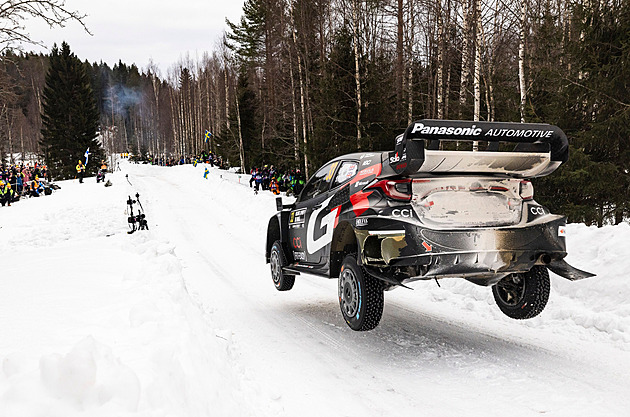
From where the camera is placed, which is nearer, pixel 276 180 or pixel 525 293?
pixel 525 293

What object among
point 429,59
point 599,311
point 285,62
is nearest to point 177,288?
point 599,311

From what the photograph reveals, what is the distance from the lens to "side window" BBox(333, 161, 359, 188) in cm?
545

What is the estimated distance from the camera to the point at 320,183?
21.3 feet

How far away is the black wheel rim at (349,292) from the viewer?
4739 mm

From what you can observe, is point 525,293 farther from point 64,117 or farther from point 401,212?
point 64,117

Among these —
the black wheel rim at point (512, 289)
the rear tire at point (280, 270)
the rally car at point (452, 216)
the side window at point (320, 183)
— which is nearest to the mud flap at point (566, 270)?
the rally car at point (452, 216)

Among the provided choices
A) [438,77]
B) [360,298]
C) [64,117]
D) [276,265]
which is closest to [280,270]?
[276,265]

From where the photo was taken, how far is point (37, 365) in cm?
241

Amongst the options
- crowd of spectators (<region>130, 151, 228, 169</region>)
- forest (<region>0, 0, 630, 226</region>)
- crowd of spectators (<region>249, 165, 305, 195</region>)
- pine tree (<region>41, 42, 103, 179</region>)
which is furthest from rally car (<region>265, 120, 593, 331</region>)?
pine tree (<region>41, 42, 103, 179</region>)

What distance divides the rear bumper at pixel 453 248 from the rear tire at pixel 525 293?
1.45 feet

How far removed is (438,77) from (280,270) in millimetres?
14122

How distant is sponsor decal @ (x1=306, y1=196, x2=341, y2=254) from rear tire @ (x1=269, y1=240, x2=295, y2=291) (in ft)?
2.92

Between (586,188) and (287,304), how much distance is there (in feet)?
24.1

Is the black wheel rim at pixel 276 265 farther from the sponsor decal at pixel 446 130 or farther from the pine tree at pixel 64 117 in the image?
the pine tree at pixel 64 117
